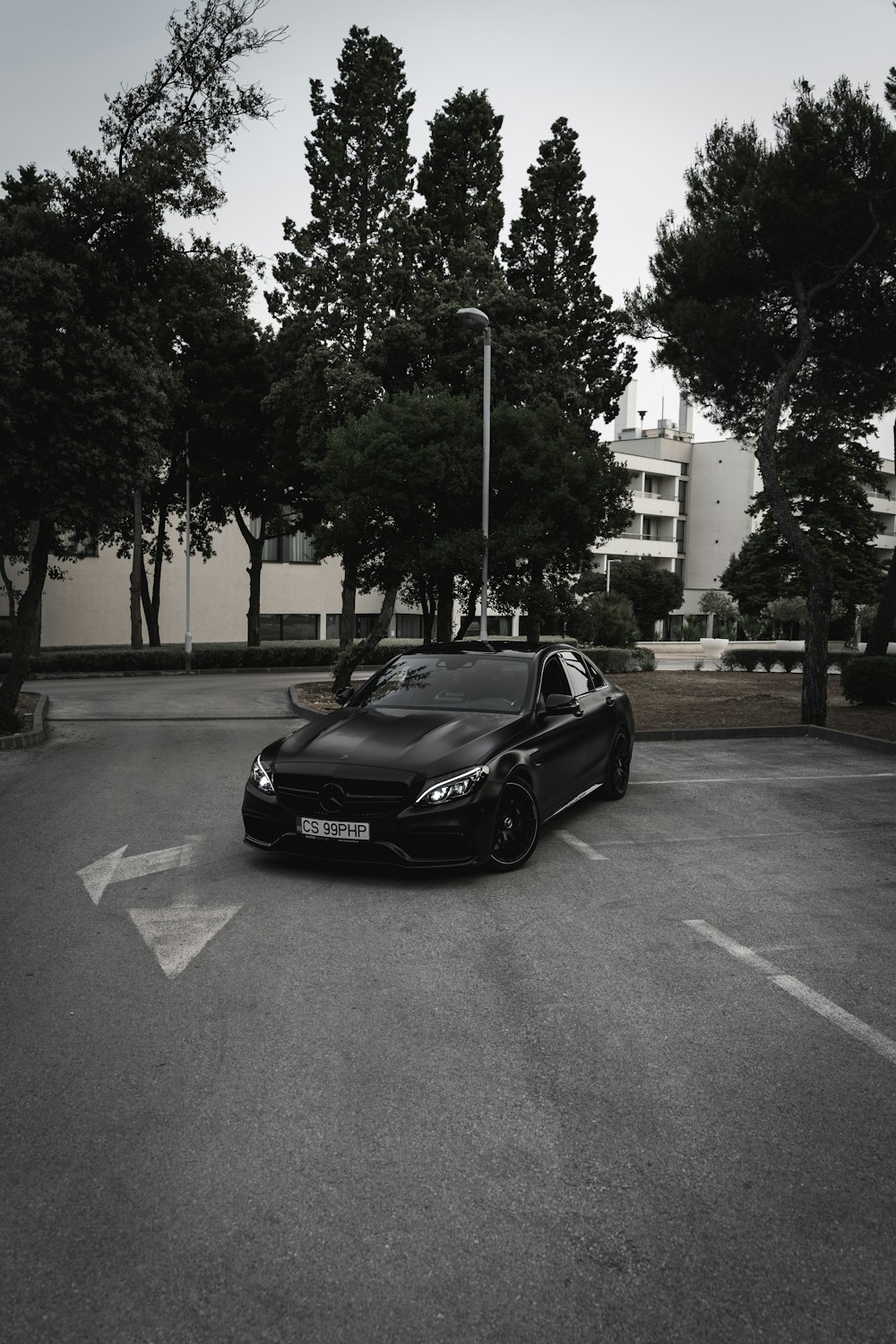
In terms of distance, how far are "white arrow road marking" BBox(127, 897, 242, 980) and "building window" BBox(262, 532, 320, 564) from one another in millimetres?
45386

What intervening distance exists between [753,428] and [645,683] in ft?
27.2

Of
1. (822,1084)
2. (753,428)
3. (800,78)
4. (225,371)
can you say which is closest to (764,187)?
(800,78)

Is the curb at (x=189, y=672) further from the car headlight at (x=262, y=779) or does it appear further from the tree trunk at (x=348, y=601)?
the car headlight at (x=262, y=779)

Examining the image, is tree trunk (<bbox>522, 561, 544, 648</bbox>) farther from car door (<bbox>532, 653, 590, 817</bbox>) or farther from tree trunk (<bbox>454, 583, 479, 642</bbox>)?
car door (<bbox>532, 653, 590, 817</bbox>)

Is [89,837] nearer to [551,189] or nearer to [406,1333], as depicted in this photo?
[406,1333]

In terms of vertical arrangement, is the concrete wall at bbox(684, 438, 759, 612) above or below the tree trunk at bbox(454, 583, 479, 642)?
above

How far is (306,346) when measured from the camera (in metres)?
31.2

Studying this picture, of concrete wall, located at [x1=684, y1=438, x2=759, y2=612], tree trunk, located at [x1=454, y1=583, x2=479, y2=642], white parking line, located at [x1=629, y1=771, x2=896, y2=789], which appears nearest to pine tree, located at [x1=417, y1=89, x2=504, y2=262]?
tree trunk, located at [x1=454, y1=583, x2=479, y2=642]

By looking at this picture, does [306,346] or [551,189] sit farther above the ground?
[551,189]

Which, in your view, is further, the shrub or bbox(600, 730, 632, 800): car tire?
the shrub

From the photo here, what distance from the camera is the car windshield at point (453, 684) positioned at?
26.5 ft

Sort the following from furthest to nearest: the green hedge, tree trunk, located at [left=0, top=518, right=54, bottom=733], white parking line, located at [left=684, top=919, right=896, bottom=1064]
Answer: the green hedge → tree trunk, located at [left=0, top=518, right=54, bottom=733] → white parking line, located at [left=684, top=919, right=896, bottom=1064]

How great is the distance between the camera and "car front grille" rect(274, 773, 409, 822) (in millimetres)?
6691

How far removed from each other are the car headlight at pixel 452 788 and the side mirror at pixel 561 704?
132cm
